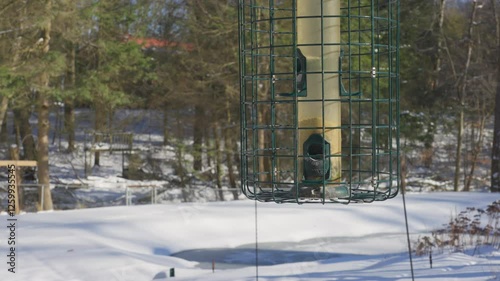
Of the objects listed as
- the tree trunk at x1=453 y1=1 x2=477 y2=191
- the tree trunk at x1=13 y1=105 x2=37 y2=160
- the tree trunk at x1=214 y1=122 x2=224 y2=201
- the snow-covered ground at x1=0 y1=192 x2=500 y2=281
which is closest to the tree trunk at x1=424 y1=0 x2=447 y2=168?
the tree trunk at x1=453 y1=1 x2=477 y2=191

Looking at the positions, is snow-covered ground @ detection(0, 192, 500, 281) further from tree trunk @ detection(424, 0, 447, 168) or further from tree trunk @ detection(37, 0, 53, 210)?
tree trunk @ detection(424, 0, 447, 168)

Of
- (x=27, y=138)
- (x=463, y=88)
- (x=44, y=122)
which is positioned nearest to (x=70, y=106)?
(x=27, y=138)

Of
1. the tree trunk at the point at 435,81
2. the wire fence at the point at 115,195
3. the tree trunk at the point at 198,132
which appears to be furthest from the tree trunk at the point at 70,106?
the tree trunk at the point at 435,81

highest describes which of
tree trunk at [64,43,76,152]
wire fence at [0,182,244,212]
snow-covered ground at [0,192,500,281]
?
tree trunk at [64,43,76,152]

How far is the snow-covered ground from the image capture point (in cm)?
757

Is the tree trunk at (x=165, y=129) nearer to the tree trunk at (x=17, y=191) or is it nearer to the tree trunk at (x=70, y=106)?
the tree trunk at (x=70, y=106)

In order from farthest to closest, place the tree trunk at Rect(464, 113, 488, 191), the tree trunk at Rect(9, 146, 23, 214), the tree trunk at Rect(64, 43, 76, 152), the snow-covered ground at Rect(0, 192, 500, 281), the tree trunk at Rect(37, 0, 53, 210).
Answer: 1. the tree trunk at Rect(464, 113, 488, 191)
2. the tree trunk at Rect(64, 43, 76, 152)
3. the tree trunk at Rect(37, 0, 53, 210)
4. the tree trunk at Rect(9, 146, 23, 214)
5. the snow-covered ground at Rect(0, 192, 500, 281)

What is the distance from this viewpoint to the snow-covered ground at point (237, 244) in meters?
7.57

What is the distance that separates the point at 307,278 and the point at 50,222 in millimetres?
4314

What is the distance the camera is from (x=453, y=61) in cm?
2456

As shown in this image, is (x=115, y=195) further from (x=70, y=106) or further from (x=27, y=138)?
(x=27, y=138)

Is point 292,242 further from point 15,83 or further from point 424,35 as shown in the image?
point 424,35

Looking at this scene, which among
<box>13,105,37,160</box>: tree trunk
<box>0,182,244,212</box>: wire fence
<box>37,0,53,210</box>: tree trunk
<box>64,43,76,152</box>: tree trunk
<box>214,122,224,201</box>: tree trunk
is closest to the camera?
<box>37,0,53,210</box>: tree trunk

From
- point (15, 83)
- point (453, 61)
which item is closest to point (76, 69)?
point (15, 83)
